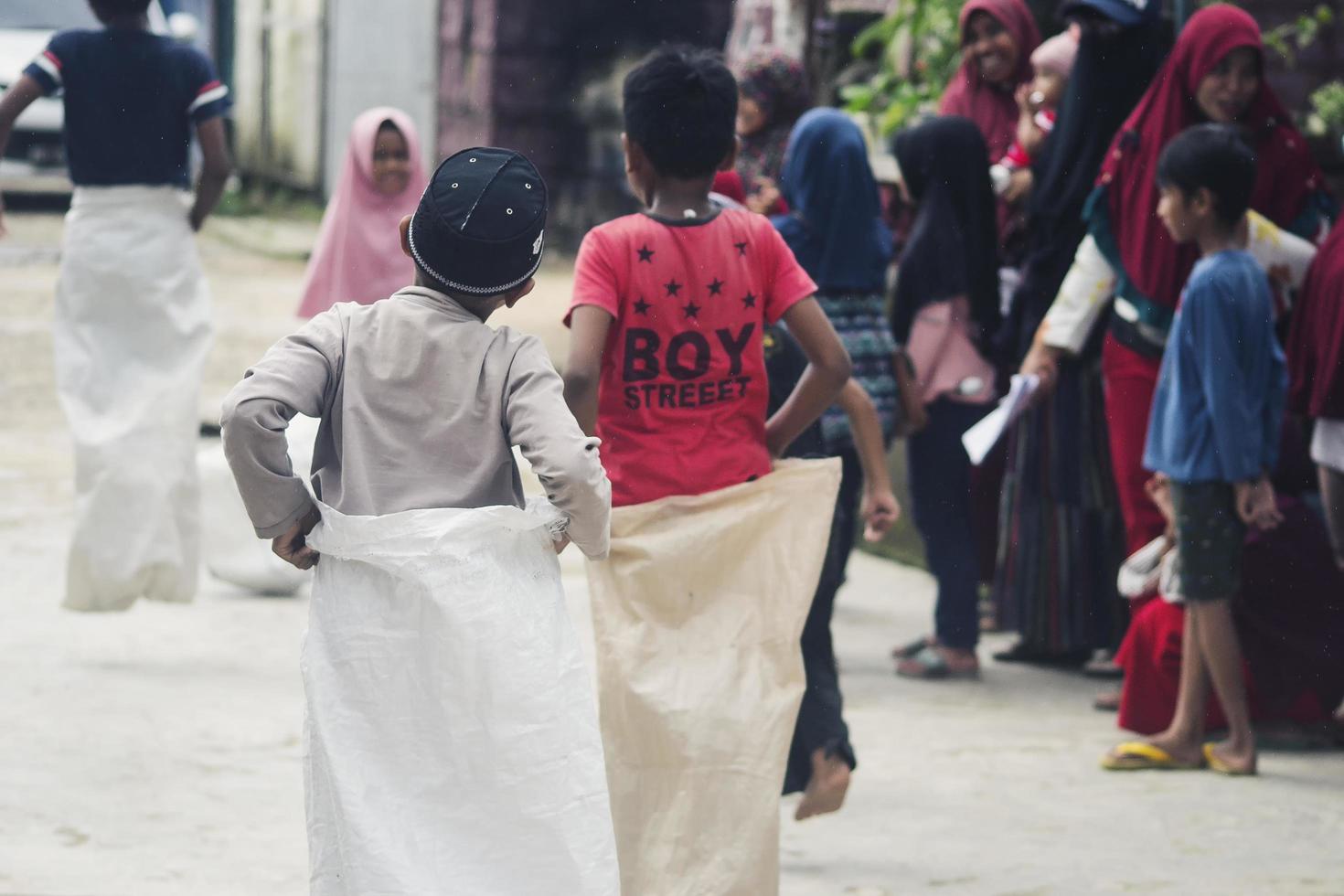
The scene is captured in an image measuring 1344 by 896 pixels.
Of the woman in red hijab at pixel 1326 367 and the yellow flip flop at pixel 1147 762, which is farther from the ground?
the woman in red hijab at pixel 1326 367

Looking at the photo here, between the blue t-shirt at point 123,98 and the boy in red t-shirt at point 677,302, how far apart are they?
92.1 inches

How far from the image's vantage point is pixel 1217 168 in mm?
4348

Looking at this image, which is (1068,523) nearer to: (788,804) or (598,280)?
(788,804)

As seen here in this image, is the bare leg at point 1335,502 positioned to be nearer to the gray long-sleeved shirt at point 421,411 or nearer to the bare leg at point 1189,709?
the bare leg at point 1189,709

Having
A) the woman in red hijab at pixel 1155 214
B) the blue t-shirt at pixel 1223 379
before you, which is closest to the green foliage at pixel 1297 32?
the woman in red hijab at pixel 1155 214

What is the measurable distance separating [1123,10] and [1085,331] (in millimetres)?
908

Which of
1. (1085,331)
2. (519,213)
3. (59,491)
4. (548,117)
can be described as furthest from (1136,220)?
(548,117)

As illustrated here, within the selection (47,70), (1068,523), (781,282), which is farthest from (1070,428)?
(47,70)

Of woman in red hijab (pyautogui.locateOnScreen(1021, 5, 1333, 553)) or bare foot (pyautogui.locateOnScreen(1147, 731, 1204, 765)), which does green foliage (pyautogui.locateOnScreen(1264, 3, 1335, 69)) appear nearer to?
woman in red hijab (pyautogui.locateOnScreen(1021, 5, 1333, 553))

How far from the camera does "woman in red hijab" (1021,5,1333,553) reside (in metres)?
4.82

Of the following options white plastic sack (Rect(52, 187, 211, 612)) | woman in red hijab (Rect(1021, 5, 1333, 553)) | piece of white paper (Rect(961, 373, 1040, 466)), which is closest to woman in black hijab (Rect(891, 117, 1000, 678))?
piece of white paper (Rect(961, 373, 1040, 466))

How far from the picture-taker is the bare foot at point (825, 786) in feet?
12.1

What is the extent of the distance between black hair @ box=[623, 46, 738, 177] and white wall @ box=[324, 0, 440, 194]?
45.1 ft

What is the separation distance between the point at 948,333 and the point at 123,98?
7.61ft
